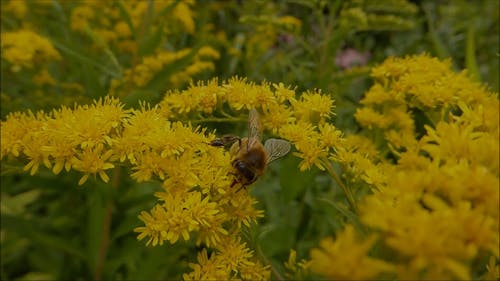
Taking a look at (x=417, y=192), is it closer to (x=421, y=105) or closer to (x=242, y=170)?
(x=242, y=170)

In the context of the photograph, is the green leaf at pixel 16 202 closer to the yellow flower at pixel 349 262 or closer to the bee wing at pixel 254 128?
the bee wing at pixel 254 128

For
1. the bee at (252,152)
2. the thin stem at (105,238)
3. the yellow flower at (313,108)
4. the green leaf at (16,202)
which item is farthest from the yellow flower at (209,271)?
the green leaf at (16,202)

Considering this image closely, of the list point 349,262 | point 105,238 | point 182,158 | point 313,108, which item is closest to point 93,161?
point 182,158

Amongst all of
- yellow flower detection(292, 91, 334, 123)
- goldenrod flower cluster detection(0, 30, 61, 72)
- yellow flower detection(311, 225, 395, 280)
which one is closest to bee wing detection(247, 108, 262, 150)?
yellow flower detection(292, 91, 334, 123)

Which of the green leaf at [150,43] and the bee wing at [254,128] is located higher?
the green leaf at [150,43]

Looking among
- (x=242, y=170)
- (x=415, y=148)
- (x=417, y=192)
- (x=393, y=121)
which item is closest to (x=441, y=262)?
(x=417, y=192)

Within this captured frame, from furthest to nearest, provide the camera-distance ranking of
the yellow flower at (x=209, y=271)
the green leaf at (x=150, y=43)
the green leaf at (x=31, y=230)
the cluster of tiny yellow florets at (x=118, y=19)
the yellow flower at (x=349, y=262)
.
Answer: the cluster of tiny yellow florets at (x=118, y=19), the green leaf at (x=150, y=43), the green leaf at (x=31, y=230), the yellow flower at (x=209, y=271), the yellow flower at (x=349, y=262)

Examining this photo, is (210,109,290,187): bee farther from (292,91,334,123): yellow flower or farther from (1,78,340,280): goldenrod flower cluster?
(292,91,334,123): yellow flower
